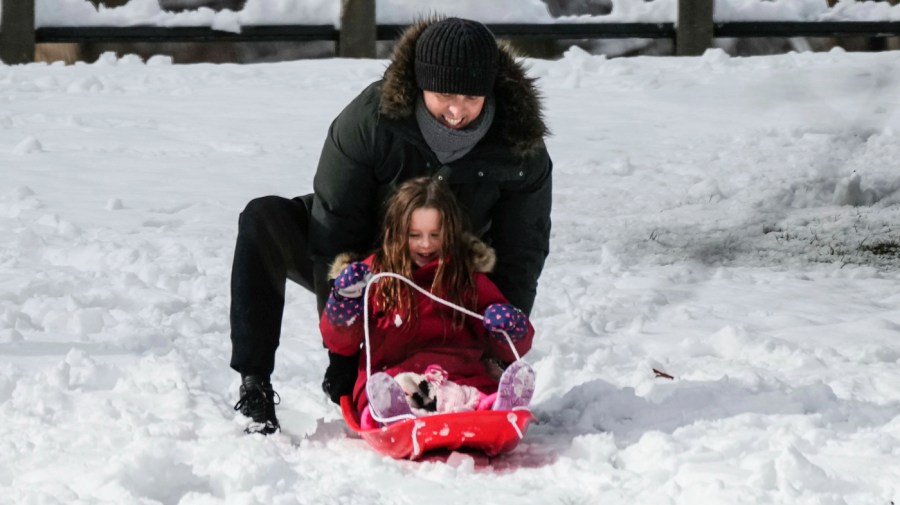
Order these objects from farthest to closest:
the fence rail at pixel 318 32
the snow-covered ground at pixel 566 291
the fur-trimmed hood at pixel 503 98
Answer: the fence rail at pixel 318 32
the fur-trimmed hood at pixel 503 98
the snow-covered ground at pixel 566 291

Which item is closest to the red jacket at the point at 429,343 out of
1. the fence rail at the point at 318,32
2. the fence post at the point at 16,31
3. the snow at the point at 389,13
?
the fence rail at the point at 318,32

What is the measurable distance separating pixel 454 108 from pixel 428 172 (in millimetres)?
235

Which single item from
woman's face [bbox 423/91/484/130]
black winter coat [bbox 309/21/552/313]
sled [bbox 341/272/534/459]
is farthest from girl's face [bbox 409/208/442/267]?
sled [bbox 341/272/534/459]

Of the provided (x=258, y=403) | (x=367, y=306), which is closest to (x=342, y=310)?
(x=367, y=306)

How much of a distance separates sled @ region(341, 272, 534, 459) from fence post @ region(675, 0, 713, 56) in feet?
24.2

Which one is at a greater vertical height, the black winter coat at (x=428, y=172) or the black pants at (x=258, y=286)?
the black winter coat at (x=428, y=172)

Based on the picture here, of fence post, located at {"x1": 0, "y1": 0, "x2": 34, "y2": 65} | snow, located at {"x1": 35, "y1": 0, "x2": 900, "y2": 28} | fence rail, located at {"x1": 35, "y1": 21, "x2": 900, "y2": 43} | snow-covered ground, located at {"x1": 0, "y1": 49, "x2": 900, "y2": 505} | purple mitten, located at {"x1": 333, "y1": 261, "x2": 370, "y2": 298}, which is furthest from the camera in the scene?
snow, located at {"x1": 35, "y1": 0, "x2": 900, "y2": 28}

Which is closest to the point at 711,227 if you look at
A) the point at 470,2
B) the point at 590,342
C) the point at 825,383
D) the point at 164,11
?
the point at 590,342

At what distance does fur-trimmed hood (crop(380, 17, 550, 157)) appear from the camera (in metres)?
3.99

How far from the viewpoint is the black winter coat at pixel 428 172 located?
402 centimetres

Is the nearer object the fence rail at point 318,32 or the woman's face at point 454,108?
the woman's face at point 454,108

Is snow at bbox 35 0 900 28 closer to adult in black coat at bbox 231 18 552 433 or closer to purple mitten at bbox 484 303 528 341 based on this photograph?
adult in black coat at bbox 231 18 552 433

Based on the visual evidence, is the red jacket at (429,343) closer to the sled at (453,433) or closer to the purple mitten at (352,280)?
the purple mitten at (352,280)

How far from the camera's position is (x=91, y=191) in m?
7.55
